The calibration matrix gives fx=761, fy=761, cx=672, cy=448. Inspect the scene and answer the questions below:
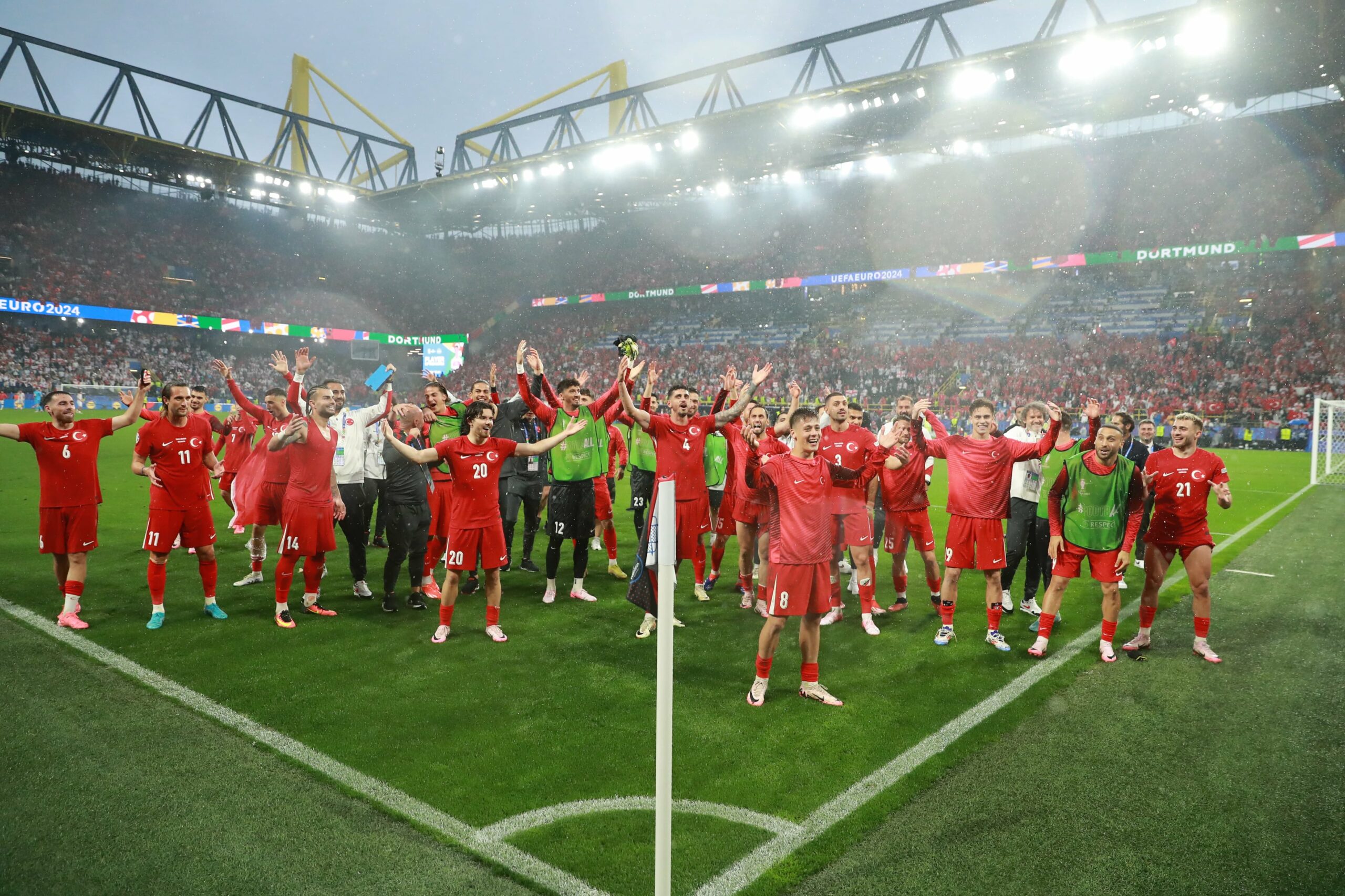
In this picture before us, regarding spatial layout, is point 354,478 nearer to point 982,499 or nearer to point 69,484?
point 69,484

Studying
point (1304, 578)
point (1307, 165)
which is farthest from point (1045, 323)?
point (1304, 578)

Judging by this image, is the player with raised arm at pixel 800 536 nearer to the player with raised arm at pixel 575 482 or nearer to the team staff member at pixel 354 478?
the player with raised arm at pixel 575 482

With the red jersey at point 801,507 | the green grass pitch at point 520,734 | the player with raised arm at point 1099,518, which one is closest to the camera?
the green grass pitch at point 520,734

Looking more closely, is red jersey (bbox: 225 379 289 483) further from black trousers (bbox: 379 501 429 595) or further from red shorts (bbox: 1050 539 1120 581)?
red shorts (bbox: 1050 539 1120 581)

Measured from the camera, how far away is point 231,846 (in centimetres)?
352

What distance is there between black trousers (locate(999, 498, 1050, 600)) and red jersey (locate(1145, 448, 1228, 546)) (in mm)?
1053

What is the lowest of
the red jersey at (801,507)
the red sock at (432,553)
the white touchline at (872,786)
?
the white touchline at (872,786)

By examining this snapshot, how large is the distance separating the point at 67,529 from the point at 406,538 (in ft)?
9.27

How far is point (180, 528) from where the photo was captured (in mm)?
6871

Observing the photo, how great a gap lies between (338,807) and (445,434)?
515 cm

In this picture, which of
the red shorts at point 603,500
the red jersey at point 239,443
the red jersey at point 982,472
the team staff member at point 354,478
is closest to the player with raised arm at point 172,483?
the team staff member at point 354,478

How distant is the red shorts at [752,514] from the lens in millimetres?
6883

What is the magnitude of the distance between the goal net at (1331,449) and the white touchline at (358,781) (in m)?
20.7

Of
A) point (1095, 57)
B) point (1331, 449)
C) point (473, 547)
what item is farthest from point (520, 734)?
point (1095, 57)
